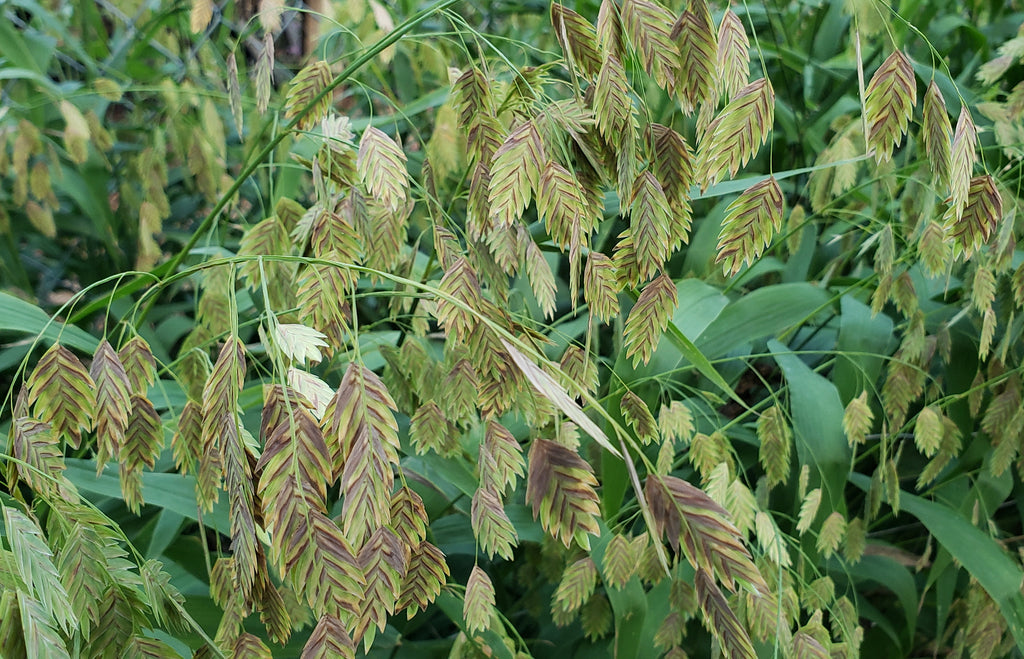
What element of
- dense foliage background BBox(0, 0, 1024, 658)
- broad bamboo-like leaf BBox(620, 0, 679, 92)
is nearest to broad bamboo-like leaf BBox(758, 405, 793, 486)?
dense foliage background BBox(0, 0, 1024, 658)

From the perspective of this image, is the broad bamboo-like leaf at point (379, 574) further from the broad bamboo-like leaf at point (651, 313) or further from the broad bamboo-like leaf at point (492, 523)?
the broad bamboo-like leaf at point (651, 313)

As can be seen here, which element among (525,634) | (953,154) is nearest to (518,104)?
(953,154)

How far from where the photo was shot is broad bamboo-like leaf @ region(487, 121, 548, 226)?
498 mm

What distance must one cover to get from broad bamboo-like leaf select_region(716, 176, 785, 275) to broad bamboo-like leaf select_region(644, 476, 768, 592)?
0.17m

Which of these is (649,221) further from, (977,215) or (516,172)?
(977,215)

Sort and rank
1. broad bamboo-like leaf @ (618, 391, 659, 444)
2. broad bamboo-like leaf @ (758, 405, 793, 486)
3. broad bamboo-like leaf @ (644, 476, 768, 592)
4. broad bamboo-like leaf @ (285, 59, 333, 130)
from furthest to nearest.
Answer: broad bamboo-like leaf @ (758, 405, 793, 486), broad bamboo-like leaf @ (285, 59, 333, 130), broad bamboo-like leaf @ (618, 391, 659, 444), broad bamboo-like leaf @ (644, 476, 768, 592)

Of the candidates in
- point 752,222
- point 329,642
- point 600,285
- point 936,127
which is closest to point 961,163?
point 936,127

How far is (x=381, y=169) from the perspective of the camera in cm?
58

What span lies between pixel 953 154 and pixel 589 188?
0.79 feet

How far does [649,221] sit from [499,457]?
0.19m

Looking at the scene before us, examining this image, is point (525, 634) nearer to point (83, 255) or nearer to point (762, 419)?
point (762, 419)

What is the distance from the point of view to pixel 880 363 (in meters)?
1.08

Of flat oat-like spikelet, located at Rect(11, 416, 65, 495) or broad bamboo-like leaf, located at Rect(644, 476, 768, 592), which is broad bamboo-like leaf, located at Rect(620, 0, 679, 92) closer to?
broad bamboo-like leaf, located at Rect(644, 476, 768, 592)

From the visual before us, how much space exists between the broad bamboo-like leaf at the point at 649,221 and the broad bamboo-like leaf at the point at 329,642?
0.28 meters
